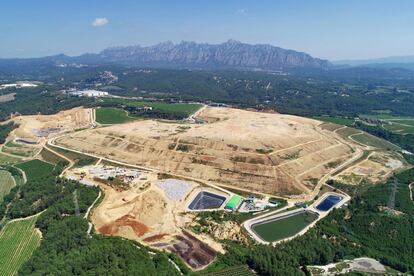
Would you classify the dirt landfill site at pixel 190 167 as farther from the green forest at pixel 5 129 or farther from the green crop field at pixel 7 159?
the green crop field at pixel 7 159

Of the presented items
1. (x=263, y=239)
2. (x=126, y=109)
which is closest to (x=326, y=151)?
(x=263, y=239)

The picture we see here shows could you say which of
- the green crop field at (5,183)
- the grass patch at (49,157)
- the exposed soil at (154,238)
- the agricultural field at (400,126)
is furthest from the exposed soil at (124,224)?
the agricultural field at (400,126)

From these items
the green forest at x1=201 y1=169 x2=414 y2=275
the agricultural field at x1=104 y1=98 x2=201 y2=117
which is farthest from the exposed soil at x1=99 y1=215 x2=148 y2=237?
the agricultural field at x1=104 y1=98 x2=201 y2=117

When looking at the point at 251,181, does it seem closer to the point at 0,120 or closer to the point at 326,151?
the point at 326,151

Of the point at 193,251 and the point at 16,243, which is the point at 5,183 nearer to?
the point at 16,243

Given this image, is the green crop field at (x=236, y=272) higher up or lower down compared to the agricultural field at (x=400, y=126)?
higher up
